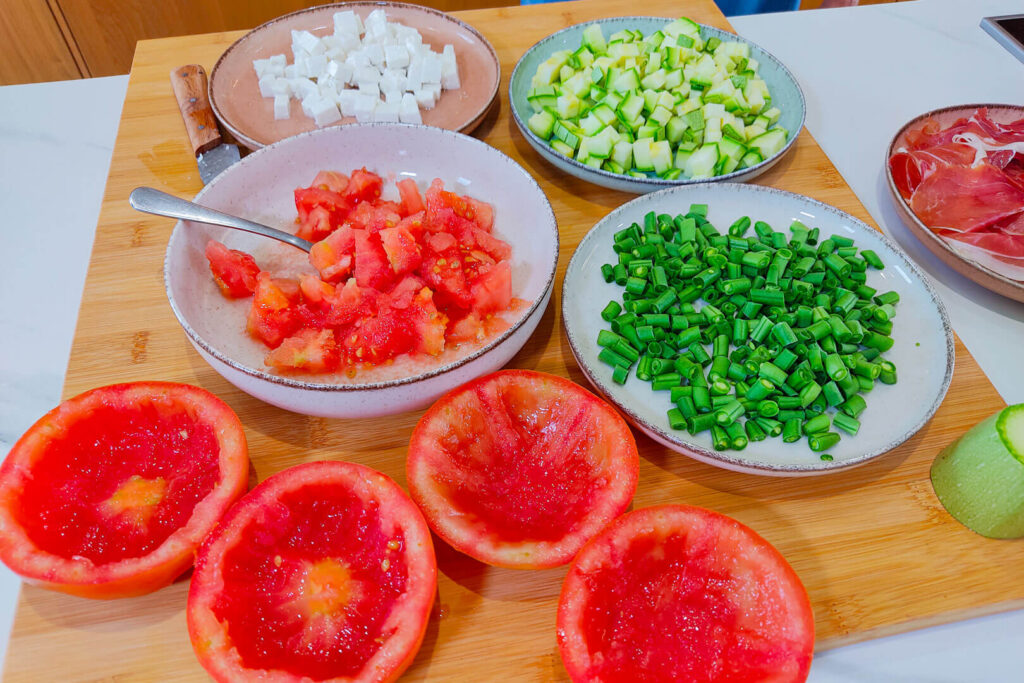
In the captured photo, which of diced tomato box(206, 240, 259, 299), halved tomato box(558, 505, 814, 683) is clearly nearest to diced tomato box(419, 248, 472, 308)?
diced tomato box(206, 240, 259, 299)

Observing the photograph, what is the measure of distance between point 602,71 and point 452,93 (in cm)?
50

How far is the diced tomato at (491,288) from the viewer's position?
4.98 ft

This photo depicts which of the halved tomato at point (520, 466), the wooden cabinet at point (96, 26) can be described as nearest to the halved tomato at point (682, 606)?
the halved tomato at point (520, 466)

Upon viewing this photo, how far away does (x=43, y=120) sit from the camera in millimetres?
2354

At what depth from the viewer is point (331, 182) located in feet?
5.94

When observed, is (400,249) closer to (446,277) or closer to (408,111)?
(446,277)

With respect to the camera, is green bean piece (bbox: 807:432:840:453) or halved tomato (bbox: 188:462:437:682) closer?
halved tomato (bbox: 188:462:437:682)

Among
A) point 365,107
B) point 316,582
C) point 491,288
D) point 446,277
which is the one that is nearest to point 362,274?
point 446,277

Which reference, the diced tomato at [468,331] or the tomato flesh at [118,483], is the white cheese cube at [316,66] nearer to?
the diced tomato at [468,331]

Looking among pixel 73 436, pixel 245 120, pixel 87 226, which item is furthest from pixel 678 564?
pixel 87 226

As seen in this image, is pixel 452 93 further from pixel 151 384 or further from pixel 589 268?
pixel 151 384

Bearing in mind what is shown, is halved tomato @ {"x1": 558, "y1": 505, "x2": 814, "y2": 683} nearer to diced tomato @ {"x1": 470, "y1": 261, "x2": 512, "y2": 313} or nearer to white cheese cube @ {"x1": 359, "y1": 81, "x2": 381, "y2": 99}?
diced tomato @ {"x1": 470, "y1": 261, "x2": 512, "y2": 313}

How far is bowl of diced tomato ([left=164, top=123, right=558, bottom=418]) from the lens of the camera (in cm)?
141

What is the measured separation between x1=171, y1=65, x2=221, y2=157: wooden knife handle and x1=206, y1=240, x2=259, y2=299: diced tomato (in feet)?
1.94
